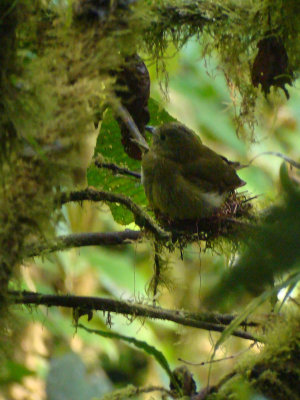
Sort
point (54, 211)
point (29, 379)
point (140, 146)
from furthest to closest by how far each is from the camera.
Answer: point (29, 379)
point (140, 146)
point (54, 211)

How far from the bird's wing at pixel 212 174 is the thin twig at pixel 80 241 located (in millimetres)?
831

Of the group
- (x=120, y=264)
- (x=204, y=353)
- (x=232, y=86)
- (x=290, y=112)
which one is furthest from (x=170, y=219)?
(x=290, y=112)

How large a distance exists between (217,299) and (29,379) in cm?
289

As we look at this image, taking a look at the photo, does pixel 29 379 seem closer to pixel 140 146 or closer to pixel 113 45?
pixel 140 146

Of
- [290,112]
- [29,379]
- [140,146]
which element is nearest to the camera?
[140,146]

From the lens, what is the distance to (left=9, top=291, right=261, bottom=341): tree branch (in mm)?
1294

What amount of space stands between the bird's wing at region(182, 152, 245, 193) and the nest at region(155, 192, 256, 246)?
34cm

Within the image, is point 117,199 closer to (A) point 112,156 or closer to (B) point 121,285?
(A) point 112,156

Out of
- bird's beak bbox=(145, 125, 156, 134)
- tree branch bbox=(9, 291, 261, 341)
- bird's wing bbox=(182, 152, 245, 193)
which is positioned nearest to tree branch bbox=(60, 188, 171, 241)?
tree branch bbox=(9, 291, 261, 341)

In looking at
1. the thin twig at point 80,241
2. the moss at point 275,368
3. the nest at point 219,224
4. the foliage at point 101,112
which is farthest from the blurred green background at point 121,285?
the moss at point 275,368

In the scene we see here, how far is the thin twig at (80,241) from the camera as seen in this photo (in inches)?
47.1

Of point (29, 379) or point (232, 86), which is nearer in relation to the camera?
point (232, 86)

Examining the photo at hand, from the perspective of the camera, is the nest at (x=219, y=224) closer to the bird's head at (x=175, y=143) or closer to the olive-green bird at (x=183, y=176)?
the olive-green bird at (x=183, y=176)

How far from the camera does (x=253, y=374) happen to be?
1005mm
